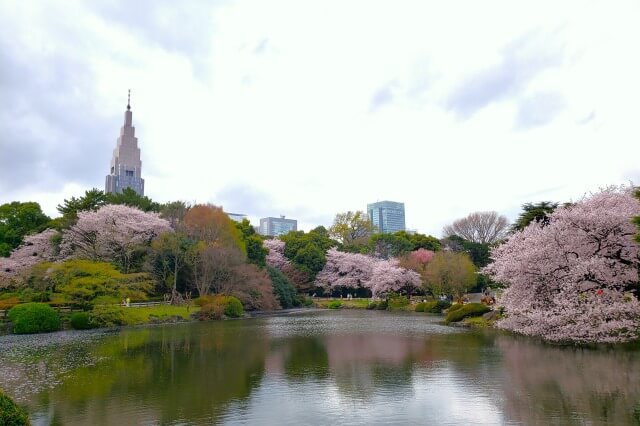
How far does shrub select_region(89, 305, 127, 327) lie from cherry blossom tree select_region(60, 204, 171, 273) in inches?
353

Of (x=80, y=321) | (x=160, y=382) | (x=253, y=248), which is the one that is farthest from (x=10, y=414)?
(x=253, y=248)

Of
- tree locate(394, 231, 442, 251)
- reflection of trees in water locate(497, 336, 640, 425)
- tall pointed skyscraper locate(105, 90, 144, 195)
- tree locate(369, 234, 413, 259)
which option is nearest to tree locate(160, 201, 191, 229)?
tree locate(369, 234, 413, 259)

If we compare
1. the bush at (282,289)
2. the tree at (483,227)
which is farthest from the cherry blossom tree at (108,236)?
the tree at (483,227)

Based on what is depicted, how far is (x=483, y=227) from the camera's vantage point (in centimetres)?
7406

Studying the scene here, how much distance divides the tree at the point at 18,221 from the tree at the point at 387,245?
42812 millimetres

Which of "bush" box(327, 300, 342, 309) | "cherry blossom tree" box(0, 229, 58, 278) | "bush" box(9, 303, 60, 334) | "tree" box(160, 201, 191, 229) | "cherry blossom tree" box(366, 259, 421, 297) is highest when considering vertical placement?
"tree" box(160, 201, 191, 229)

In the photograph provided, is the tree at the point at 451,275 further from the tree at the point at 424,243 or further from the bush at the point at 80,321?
the bush at the point at 80,321

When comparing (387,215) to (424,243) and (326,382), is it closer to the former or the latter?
(424,243)

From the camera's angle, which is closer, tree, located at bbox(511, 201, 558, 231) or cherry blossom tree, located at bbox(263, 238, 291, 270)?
tree, located at bbox(511, 201, 558, 231)

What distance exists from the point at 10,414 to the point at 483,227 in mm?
74228

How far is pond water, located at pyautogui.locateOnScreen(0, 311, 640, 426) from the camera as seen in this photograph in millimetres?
8953

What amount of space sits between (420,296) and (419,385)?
1776 inches

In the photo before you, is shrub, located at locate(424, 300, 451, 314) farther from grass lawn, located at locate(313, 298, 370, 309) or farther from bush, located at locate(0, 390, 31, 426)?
bush, located at locate(0, 390, 31, 426)

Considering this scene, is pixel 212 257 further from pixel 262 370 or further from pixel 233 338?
pixel 262 370
